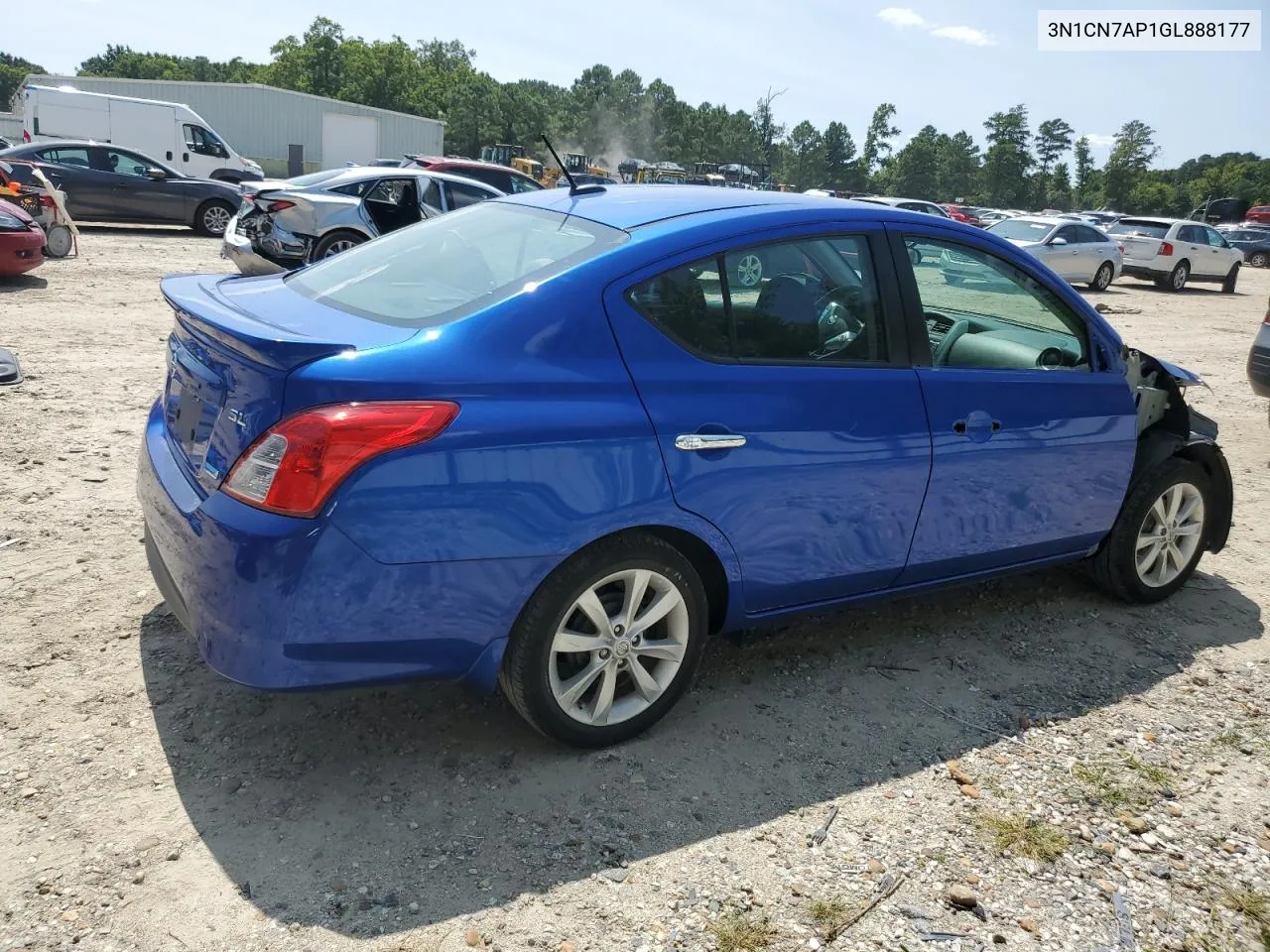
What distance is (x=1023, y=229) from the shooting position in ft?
68.5

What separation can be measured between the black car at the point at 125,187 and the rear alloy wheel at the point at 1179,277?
19.6 metres

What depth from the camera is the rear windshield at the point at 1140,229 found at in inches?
933

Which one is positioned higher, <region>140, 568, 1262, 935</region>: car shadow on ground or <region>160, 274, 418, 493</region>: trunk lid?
<region>160, 274, 418, 493</region>: trunk lid

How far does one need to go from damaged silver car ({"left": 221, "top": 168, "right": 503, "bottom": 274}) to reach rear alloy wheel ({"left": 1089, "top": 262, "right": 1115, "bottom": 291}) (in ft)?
47.0

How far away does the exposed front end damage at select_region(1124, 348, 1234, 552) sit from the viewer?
14.8ft

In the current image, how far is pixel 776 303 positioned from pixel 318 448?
156 cm

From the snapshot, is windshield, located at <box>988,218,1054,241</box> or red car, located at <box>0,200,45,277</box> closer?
red car, located at <box>0,200,45,277</box>

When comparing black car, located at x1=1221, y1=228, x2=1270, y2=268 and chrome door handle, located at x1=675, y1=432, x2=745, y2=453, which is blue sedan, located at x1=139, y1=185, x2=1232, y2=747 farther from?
black car, located at x1=1221, y1=228, x2=1270, y2=268

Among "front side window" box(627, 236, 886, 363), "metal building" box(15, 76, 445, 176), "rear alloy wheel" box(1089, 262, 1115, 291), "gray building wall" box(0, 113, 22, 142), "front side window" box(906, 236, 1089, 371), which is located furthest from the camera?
"metal building" box(15, 76, 445, 176)

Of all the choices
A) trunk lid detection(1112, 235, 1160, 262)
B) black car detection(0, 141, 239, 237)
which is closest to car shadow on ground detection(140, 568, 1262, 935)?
black car detection(0, 141, 239, 237)

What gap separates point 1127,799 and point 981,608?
1.40 metres

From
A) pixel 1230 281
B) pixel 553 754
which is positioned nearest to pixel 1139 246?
pixel 1230 281

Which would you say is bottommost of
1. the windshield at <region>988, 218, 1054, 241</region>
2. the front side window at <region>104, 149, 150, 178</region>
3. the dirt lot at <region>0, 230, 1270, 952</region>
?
the dirt lot at <region>0, 230, 1270, 952</region>

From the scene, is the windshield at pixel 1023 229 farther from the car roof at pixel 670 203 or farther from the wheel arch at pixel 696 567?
the wheel arch at pixel 696 567
